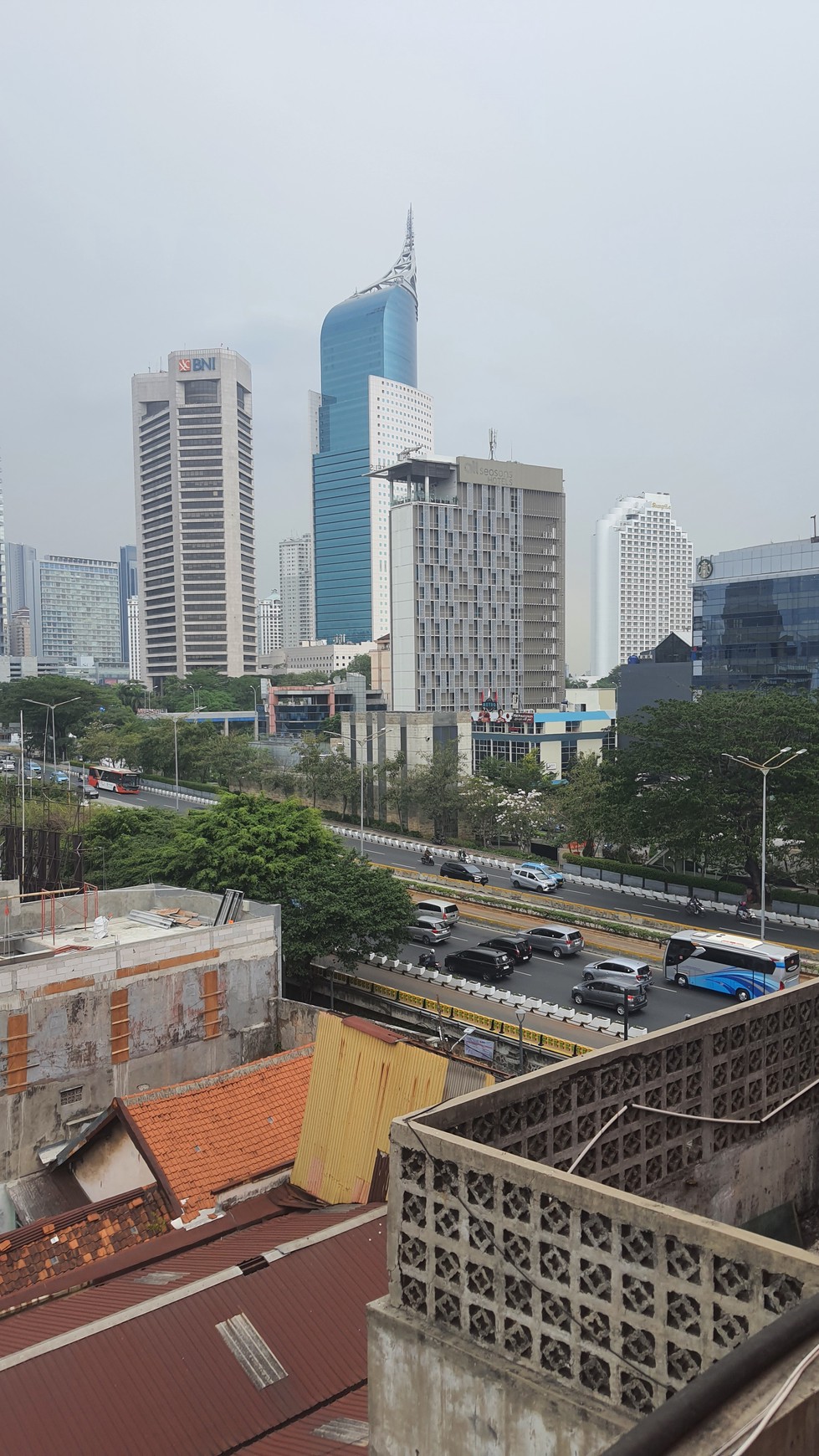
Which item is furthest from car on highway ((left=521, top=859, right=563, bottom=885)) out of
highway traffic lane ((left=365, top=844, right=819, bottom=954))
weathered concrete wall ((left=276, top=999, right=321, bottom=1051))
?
weathered concrete wall ((left=276, top=999, right=321, bottom=1051))

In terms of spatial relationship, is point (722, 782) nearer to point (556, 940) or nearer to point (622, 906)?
point (622, 906)

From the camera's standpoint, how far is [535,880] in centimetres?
4325

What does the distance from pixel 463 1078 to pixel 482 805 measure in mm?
41545

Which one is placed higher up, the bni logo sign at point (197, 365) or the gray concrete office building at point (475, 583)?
the bni logo sign at point (197, 365)

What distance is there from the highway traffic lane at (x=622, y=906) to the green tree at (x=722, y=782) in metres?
2.33

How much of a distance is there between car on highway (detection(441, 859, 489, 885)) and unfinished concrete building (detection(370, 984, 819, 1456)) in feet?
124

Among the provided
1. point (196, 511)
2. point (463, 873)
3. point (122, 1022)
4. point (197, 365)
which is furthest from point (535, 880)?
point (197, 365)

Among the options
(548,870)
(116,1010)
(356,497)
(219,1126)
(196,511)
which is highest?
(356,497)

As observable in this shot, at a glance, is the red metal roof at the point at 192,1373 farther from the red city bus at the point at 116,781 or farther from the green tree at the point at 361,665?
the green tree at the point at 361,665

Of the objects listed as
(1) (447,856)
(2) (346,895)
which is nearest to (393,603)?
(1) (447,856)

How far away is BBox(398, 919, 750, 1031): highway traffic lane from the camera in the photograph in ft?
87.4

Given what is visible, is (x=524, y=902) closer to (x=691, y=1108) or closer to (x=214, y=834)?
(x=214, y=834)

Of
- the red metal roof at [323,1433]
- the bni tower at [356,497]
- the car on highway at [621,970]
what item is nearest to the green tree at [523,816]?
the car on highway at [621,970]

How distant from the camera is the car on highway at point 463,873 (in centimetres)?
4500
